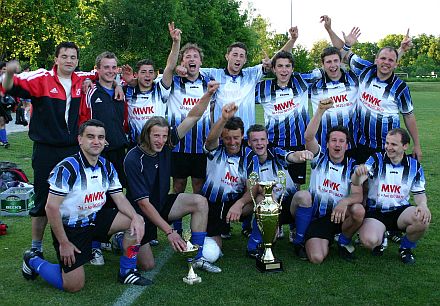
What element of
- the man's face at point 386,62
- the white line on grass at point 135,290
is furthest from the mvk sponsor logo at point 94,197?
the man's face at point 386,62

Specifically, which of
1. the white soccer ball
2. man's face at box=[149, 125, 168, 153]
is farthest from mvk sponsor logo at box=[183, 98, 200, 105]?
the white soccer ball

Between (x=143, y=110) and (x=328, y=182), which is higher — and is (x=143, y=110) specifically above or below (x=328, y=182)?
above

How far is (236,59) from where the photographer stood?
5.56 m

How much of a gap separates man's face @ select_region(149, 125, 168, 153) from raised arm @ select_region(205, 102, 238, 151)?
0.50 metres

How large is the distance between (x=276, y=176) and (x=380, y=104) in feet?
4.18

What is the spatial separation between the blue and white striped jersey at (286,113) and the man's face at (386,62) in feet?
2.49

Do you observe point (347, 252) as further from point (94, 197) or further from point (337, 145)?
point (94, 197)

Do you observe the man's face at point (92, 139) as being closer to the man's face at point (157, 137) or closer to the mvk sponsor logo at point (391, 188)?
the man's face at point (157, 137)

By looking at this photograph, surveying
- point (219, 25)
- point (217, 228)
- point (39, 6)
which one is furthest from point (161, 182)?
point (219, 25)

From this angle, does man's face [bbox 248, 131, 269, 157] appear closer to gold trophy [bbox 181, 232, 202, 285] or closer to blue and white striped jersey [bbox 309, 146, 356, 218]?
blue and white striped jersey [bbox 309, 146, 356, 218]

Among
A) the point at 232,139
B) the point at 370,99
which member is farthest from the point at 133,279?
the point at 370,99

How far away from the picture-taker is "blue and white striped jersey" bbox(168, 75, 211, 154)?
18.4 ft

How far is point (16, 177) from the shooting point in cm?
716

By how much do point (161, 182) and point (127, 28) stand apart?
130ft
